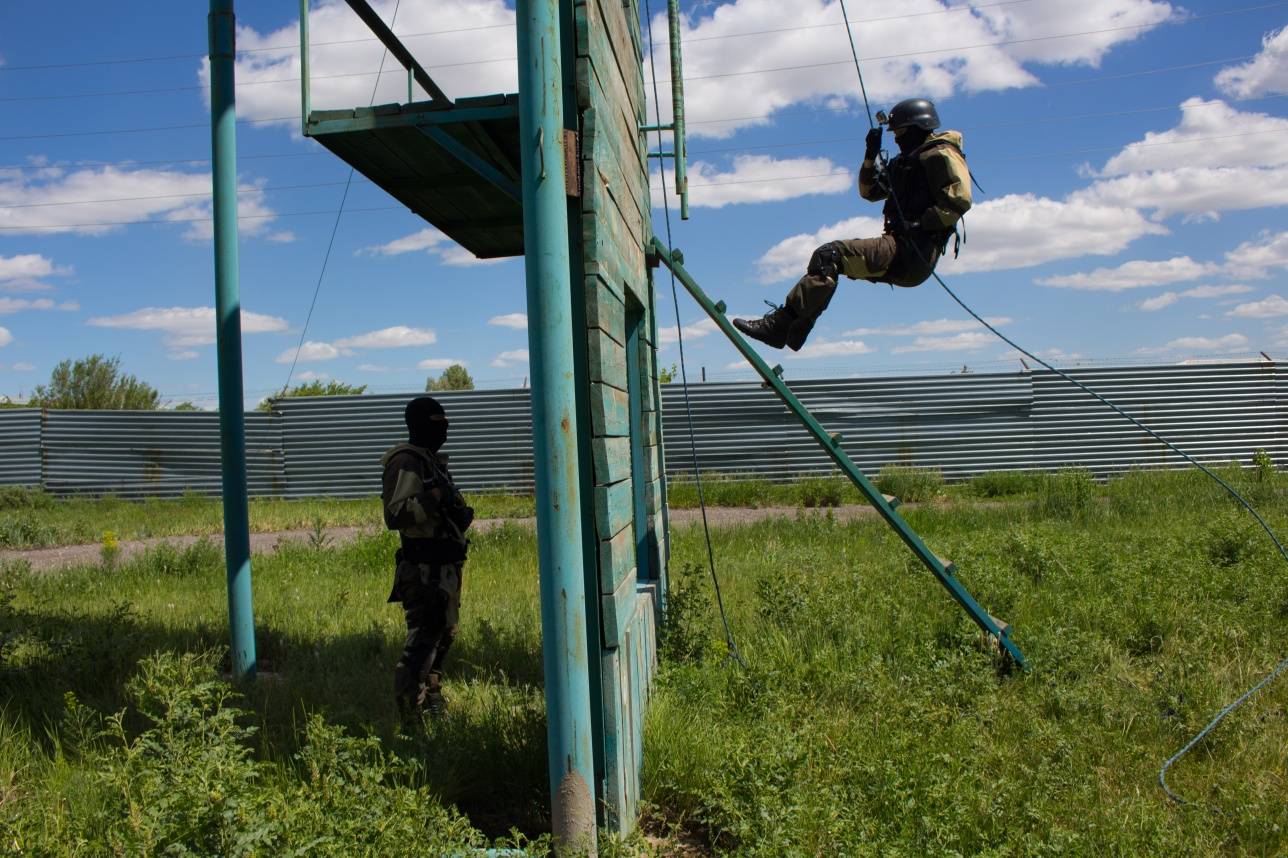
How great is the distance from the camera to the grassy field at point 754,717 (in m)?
3.22

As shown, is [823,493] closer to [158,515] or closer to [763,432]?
[763,432]

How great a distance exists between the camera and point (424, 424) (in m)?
5.18

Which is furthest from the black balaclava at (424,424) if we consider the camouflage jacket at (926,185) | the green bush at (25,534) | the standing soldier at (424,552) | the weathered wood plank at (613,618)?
the green bush at (25,534)

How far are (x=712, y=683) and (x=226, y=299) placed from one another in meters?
3.70

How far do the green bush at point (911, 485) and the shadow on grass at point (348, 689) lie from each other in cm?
1147

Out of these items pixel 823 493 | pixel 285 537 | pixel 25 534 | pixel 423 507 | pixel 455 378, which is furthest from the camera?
pixel 455 378

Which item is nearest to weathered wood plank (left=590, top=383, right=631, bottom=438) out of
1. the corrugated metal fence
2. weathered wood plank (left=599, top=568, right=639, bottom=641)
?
weathered wood plank (left=599, top=568, right=639, bottom=641)

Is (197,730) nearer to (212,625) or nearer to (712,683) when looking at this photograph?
(712,683)

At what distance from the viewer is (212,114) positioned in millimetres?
5734

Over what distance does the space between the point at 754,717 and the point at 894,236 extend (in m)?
3.09

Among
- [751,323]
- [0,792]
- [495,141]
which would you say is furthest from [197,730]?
[751,323]

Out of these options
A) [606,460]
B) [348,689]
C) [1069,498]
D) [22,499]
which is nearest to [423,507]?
[348,689]

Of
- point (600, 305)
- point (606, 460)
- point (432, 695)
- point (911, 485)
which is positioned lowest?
point (432, 695)

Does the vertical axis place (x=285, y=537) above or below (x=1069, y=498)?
below
